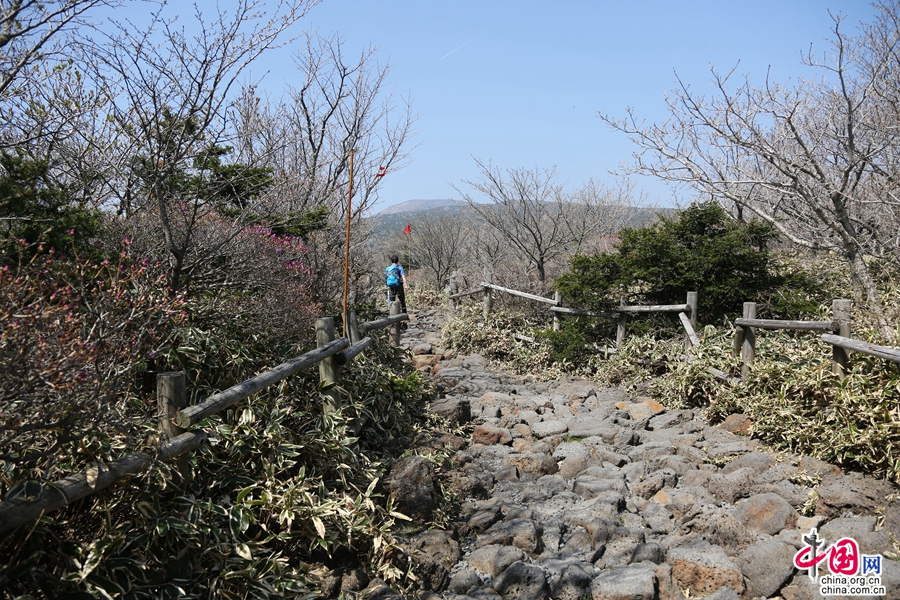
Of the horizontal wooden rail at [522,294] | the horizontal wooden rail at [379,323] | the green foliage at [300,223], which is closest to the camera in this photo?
the horizontal wooden rail at [379,323]

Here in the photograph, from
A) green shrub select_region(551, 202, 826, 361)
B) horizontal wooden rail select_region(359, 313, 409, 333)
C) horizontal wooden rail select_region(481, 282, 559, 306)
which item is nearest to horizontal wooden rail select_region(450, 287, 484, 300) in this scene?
horizontal wooden rail select_region(481, 282, 559, 306)

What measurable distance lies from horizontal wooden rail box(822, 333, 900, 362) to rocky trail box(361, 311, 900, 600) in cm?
97

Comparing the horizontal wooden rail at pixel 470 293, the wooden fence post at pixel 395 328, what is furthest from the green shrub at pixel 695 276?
the horizontal wooden rail at pixel 470 293

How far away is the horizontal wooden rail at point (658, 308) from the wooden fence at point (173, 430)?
5.15 m

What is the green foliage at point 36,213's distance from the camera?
4.21 m

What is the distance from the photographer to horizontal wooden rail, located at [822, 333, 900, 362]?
457 centimetres

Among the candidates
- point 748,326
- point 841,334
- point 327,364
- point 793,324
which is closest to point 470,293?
point 748,326

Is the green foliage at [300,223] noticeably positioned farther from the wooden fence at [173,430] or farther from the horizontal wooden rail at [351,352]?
the wooden fence at [173,430]

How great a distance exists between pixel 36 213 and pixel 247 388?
2.19 m

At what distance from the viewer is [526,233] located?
1464 centimetres

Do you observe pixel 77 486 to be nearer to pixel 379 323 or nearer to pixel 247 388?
pixel 247 388

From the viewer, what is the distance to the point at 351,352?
5.45 metres

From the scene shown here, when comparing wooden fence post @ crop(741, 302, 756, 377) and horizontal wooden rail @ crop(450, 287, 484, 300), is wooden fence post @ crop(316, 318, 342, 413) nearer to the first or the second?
wooden fence post @ crop(741, 302, 756, 377)

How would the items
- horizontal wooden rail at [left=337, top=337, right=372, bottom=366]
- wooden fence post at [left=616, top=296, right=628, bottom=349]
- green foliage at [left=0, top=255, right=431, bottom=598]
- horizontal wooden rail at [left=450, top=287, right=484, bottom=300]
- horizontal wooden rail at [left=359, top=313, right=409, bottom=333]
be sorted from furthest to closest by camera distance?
horizontal wooden rail at [left=450, top=287, right=484, bottom=300] < wooden fence post at [left=616, top=296, right=628, bottom=349] < horizontal wooden rail at [left=359, top=313, right=409, bottom=333] < horizontal wooden rail at [left=337, top=337, right=372, bottom=366] < green foliage at [left=0, top=255, right=431, bottom=598]
